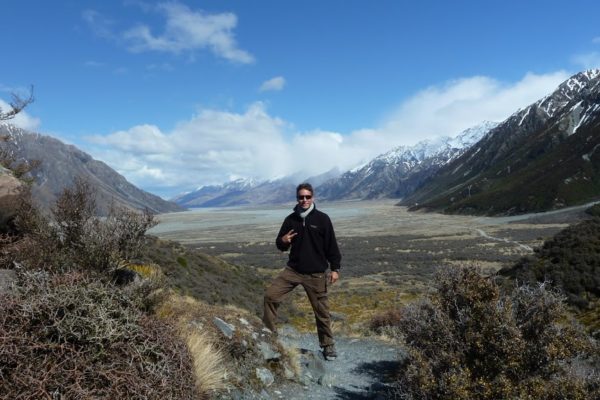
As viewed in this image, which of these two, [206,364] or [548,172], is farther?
[548,172]

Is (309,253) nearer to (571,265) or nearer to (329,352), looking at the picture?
(329,352)

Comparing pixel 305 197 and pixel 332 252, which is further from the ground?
pixel 305 197

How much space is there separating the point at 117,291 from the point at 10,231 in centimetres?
604

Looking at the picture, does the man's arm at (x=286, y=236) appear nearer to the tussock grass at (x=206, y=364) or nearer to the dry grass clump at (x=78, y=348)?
the tussock grass at (x=206, y=364)

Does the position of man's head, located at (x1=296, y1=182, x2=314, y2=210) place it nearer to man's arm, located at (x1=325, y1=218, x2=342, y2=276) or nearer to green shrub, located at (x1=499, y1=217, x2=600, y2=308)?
man's arm, located at (x1=325, y1=218, x2=342, y2=276)

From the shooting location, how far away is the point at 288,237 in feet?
25.7

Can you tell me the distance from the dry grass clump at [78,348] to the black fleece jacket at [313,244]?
3.73m

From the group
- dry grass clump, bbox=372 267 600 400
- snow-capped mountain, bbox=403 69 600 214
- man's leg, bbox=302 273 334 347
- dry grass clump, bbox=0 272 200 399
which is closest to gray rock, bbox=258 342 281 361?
man's leg, bbox=302 273 334 347

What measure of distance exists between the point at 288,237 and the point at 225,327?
182cm

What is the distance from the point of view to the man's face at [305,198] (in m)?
7.91

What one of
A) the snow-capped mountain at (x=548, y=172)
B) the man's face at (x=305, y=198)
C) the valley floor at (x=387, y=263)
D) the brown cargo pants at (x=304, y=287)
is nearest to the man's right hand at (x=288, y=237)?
the man's face at (x=305, y=198)

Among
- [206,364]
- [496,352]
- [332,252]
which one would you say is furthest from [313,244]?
[496,352]

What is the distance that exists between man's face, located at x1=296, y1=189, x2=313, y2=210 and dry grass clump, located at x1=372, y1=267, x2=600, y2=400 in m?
2.70

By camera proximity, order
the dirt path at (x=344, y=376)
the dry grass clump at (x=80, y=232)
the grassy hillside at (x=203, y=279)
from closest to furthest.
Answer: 1. the dirt path at (x=344, y=376)
2. the dry grass clump at (x=80, y=232)
3. the grassy hillside at (x=203, y=279)
